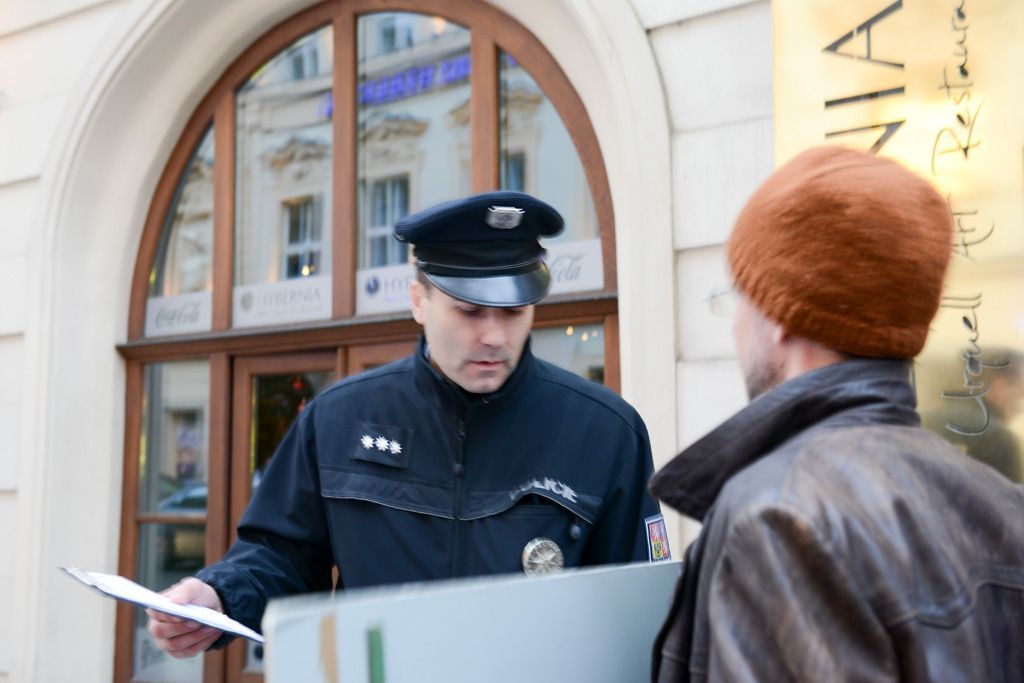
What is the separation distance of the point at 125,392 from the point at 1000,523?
5.01m

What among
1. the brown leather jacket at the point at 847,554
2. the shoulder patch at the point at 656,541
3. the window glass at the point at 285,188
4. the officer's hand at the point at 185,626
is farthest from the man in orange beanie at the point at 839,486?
the window glass at the point at 285,188

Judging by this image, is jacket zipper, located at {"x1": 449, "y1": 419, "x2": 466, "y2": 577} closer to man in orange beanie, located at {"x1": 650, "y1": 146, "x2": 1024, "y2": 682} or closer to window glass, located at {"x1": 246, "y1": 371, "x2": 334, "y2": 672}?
man in orange beanie, located at {"x1": 650, "y1": 146, "x2": 1024, "y2": 682}

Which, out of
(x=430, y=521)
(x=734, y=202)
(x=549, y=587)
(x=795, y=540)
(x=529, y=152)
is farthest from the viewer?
(x=529, y=152)

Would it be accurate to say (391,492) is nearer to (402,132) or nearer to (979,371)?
(979,371)

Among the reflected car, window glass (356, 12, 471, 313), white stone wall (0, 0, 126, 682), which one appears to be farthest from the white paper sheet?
white stone wall (0, 0, 126, 682)

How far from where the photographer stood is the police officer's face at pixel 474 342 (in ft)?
6.82

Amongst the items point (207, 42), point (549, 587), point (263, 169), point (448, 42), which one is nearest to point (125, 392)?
point (263, 169)

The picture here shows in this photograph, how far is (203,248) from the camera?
210 inches

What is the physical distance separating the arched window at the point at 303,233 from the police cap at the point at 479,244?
1824 mm

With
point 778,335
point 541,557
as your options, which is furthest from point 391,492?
point 778,335

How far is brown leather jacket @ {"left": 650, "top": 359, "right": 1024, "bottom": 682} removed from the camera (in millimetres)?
986

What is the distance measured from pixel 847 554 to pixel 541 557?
1.07m

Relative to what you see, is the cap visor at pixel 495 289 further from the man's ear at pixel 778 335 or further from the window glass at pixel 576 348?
the window glass at pixel 576 348

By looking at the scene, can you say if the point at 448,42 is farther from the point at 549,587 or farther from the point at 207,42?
the point at 549,587
